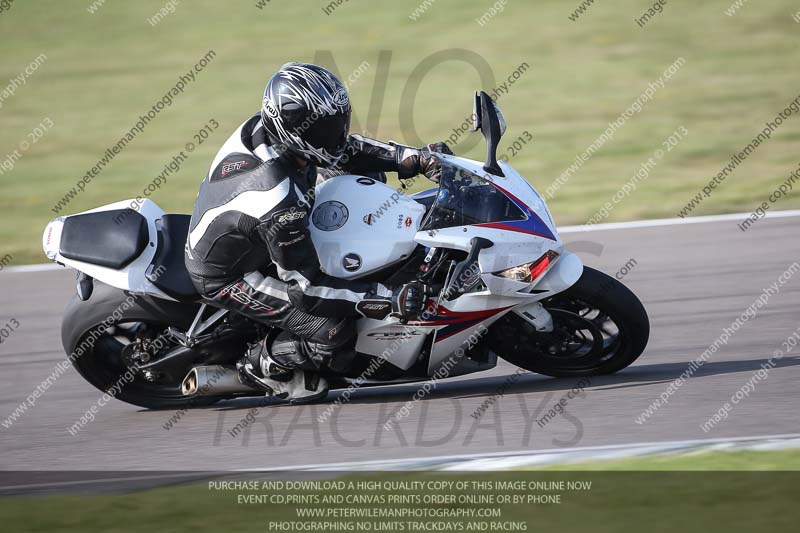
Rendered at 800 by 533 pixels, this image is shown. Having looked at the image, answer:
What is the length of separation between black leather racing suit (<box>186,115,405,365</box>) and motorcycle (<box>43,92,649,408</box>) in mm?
140

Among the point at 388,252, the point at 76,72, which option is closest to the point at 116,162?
the point at 76,72

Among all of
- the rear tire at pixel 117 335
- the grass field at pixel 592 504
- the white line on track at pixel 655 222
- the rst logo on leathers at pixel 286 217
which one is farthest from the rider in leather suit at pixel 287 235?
the white line on track at pixel 655 222

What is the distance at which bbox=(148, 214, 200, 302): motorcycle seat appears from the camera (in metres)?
5.78

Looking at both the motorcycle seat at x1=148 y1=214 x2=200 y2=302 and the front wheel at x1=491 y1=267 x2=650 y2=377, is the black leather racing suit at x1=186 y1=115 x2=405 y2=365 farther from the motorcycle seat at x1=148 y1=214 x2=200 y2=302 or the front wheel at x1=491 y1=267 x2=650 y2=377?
the front wheel at x1=491 y1=267 x2=650 y2=377

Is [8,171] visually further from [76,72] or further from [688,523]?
[688,523]

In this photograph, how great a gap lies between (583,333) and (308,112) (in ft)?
6.35

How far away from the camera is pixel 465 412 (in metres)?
5.77

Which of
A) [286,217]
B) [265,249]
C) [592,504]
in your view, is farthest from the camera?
[265,249]

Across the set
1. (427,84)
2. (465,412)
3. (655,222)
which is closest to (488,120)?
(465,412)

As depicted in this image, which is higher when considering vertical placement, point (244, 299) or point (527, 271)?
point (527, 271)

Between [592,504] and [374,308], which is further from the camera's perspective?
[374,308]

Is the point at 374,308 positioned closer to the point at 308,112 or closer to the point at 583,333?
the point at 308,112

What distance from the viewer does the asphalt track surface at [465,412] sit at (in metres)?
5.31

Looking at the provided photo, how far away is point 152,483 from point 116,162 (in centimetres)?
778
